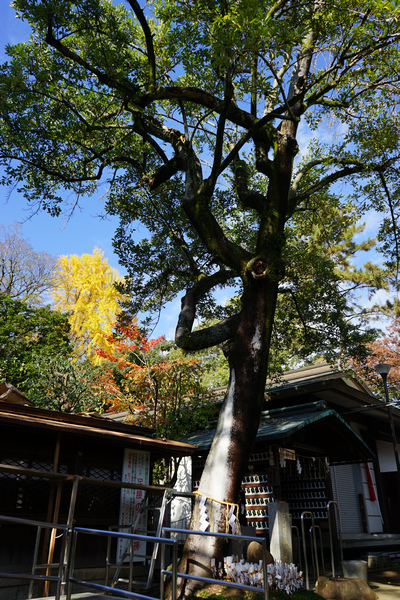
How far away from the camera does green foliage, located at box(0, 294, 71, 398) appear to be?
17188 mm

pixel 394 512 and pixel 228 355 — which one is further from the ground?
pixel 228 355

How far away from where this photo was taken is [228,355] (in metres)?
8.80

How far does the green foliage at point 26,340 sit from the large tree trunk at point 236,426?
1024 cm

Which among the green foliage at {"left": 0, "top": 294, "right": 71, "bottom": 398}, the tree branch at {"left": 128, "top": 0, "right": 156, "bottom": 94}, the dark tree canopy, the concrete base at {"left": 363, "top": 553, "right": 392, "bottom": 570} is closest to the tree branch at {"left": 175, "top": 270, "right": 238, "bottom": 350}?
the dark tree canopy

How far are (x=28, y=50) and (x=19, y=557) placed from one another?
35.2ft

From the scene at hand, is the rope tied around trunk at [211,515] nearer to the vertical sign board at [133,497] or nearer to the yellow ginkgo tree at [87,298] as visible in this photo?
the vertical sign board at [133,497]

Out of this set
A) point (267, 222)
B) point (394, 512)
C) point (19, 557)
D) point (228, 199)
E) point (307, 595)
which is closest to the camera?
point (307, 595)

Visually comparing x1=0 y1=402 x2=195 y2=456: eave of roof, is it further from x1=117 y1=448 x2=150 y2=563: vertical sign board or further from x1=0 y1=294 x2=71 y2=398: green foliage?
x1=0 y1=294 x2=71 y2=398: green foliage

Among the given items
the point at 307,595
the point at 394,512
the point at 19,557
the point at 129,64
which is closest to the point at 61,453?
the point at 19,557

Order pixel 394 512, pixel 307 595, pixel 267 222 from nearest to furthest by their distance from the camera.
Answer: pixel 307 595 → pixel 267 222 → pixel 394 512

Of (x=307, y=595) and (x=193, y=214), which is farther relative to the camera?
(x=193, y=214)

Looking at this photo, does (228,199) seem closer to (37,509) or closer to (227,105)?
(227,105)

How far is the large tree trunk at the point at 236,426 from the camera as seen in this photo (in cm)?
737

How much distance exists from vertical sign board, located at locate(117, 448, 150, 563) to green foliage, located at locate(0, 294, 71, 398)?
23.5ft
